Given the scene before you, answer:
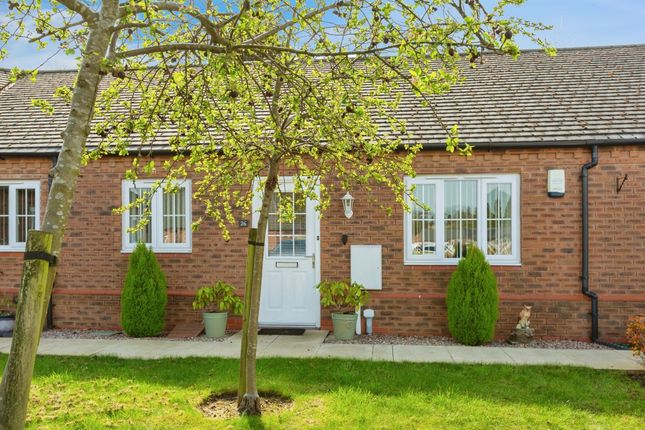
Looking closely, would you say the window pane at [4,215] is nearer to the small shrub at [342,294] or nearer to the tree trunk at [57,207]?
the small shrub at [342,294]

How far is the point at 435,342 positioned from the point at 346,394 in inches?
133

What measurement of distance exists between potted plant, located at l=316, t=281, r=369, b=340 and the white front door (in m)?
0.62

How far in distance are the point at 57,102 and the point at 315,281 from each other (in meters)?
7.17

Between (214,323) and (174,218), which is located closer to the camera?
(214,323)

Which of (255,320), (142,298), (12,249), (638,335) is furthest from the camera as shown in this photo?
(12,249)

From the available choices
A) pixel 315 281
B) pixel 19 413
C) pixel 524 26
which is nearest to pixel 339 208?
pixel 315 281

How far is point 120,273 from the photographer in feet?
32.5

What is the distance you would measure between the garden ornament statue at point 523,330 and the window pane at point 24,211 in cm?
870

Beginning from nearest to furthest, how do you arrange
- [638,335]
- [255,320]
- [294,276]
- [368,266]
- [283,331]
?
[255,320] < [638,335] < [368,266] < [283,331] < [294,276]

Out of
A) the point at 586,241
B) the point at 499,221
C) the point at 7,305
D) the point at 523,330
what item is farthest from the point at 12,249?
the point at 586,241

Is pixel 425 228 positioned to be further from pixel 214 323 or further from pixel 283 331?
pixel 214 323

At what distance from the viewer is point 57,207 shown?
372 cm

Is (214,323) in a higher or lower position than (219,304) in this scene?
lower

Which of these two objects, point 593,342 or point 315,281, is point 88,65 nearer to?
point 315,281
